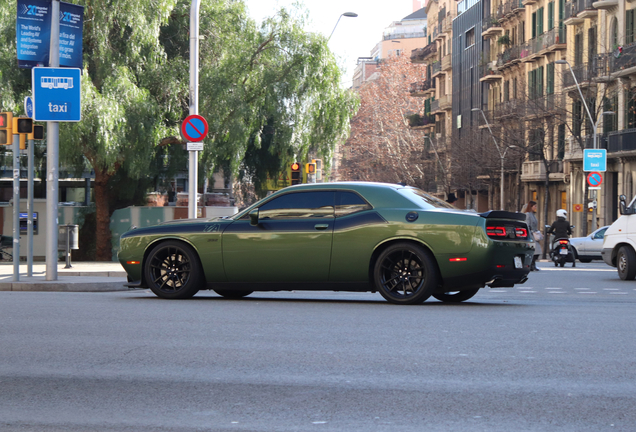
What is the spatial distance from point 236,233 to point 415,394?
6533 mm

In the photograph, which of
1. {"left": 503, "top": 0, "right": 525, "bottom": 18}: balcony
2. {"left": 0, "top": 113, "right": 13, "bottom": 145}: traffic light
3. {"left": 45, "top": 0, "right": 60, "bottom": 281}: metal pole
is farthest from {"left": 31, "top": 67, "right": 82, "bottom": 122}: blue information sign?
{"left": 503, "top": 0, "right": 525, "bottom": 18}: balcony

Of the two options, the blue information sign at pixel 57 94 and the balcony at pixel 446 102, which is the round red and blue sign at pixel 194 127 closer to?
the blue information sign at pixel 57 94

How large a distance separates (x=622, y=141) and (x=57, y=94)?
118ft

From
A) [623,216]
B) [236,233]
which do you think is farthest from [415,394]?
[623,216]

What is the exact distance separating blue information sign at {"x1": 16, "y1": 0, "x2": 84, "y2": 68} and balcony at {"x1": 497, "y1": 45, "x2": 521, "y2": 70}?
5339cm

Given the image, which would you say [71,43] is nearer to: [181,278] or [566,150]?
[181,278]

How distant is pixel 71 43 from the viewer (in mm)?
16609

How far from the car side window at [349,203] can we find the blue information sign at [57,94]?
601cm

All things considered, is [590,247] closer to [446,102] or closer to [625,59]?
[625,59]

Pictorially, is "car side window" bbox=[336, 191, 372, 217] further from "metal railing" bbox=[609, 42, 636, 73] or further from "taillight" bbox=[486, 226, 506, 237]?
"metal railing" bbox=[609, 42, 636, 73]

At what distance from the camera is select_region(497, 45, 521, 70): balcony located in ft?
220

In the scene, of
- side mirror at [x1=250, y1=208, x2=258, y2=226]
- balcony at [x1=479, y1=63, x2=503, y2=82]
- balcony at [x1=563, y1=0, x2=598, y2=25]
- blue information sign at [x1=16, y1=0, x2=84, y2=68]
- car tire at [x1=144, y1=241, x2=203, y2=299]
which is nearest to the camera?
side mirror at [x1=250, y1=208, x2=258, y2=226]

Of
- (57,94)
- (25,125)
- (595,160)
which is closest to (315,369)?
(57,94)

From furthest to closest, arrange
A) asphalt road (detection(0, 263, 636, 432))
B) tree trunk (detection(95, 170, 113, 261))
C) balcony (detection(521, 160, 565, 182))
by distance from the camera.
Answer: balcony (detection(521, 160, 565, 182))
tree trunk (detection(95, 170, 113, 261))
asphalt road (detection(0, 263, 636, 432))
